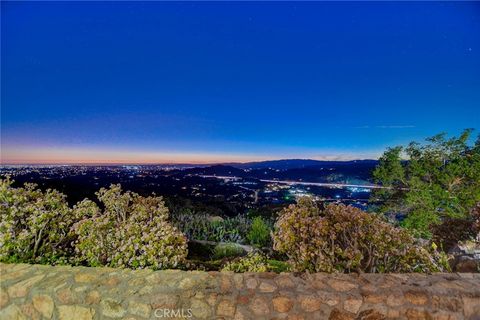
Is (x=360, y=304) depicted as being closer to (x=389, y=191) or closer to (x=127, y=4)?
(x=127, y=4)

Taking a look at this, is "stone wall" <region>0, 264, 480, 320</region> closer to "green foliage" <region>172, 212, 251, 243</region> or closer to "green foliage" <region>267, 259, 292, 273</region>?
Result: "green foliage" <region>267, 259, 292, 273</region>

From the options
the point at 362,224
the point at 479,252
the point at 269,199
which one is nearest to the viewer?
the point at 362,224

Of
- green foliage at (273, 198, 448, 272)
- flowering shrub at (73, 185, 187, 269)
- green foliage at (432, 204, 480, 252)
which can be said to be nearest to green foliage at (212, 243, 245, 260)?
green foliage at (273, 198, 448, 272)

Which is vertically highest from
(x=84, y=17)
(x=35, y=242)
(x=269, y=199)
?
(x=84, y=17)

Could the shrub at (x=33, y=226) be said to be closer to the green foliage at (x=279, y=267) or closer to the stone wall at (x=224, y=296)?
the stone wall at (x=224, y=296)

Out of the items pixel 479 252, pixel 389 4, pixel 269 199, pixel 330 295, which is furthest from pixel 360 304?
pixel 269 199

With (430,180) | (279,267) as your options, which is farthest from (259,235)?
(430,180)

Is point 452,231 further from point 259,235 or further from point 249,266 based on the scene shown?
point 249,266
